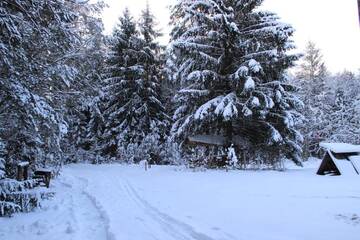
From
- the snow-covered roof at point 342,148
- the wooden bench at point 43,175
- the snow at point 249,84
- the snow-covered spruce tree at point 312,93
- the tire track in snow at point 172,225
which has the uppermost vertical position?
the snow-covered spruce tree at point 312,93

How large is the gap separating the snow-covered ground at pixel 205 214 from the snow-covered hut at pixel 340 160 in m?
2.01

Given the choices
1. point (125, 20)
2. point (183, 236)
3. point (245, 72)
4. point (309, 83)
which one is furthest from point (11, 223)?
point (309, 83)

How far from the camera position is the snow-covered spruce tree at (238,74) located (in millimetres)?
17891

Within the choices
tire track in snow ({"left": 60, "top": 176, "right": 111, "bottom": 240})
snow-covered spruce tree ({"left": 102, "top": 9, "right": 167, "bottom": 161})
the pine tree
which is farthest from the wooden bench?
the pine tree

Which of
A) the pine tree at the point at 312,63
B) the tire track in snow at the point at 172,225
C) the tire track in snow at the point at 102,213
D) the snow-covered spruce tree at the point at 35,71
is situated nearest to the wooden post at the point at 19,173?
the snow-covered spruce tree at the point at 35,71

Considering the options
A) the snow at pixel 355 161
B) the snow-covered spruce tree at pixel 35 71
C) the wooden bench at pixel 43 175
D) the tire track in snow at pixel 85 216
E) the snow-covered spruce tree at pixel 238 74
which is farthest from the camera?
the snow-covered spruce tree at pixel 238 74

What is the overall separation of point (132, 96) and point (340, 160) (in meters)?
18.3

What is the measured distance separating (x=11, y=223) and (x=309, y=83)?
38.7 meters

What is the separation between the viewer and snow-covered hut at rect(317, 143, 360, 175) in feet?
40.8

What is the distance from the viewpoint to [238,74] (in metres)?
17.3

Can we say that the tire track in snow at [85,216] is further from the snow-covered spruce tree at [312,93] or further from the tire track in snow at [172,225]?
the snow-covered spruce tree at [312,93]

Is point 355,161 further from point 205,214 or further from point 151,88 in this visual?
point 151,88

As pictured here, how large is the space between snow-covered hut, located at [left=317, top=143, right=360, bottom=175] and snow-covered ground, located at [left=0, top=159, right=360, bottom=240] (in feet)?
6.59

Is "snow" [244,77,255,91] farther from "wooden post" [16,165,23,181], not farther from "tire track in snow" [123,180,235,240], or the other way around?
"wooden post" [16,165,23,181]
